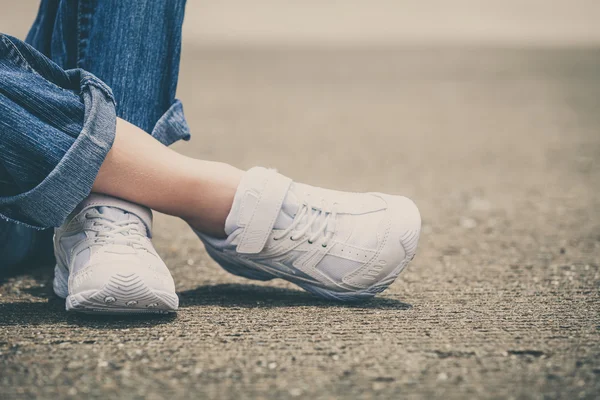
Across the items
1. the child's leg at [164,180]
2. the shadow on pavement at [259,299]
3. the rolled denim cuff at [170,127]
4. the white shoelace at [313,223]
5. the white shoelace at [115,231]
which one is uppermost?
the rolled denim cuff at [170,127]

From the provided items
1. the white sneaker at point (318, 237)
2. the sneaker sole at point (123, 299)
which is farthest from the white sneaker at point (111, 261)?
the white sneaker at point (318, 237)

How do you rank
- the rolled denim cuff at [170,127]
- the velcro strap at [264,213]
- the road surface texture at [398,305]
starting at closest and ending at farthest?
1. the road surface texture at [398,305]
2. the velcro strap at [264,213]
3. the rolled denim cuff at [170,127]

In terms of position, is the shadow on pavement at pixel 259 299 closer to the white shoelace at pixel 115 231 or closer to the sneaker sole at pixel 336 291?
the sneaker sole at pixel 336 291

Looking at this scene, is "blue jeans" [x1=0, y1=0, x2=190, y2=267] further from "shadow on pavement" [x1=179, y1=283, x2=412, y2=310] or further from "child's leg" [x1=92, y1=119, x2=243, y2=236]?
"shadow on pavement" [x1=179, y1=283, x2=412, y2=310]

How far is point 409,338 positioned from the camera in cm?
89

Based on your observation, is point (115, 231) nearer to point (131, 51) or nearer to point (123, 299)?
point (123, 299)

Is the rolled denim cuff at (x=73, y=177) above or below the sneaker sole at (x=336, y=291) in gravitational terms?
above

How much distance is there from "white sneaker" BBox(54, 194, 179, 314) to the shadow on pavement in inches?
6.1

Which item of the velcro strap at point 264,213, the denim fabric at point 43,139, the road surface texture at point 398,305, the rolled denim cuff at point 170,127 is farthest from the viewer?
the rolled denim cuff at point 170,127

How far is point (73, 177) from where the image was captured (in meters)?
0.90

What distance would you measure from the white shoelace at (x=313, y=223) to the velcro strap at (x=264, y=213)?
0.09 ft

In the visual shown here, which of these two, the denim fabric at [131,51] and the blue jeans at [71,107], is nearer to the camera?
the blue jeans at [71,107]

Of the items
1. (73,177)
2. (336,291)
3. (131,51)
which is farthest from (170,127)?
(336,291)

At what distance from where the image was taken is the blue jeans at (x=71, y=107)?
2.90 feet
